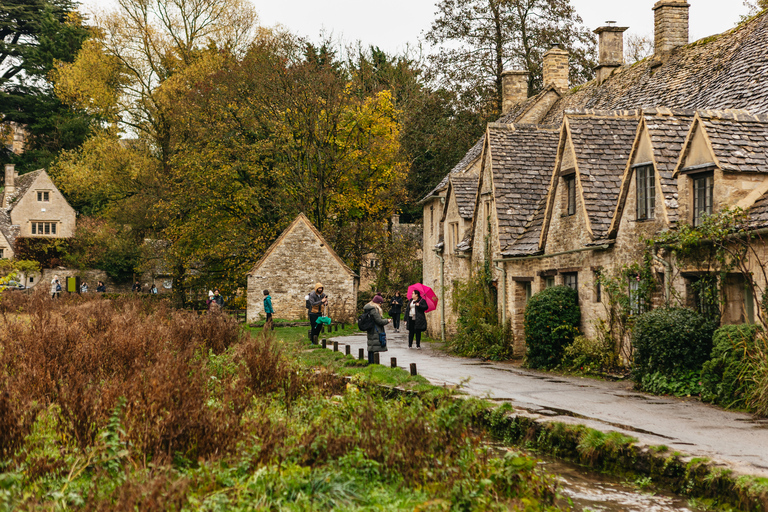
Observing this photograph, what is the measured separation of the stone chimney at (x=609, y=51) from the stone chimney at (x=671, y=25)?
120 inches

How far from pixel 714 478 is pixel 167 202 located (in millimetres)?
37652

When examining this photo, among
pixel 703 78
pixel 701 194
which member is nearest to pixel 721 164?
pixel 701 194

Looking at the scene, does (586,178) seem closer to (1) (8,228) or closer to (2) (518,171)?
(2) (518,171)

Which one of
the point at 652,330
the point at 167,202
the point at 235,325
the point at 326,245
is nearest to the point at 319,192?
the point at 326,245

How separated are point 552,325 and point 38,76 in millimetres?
58466

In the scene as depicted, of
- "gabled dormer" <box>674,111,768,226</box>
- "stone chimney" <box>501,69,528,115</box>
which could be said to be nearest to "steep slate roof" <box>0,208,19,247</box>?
"stone chimney" <box>501,69,528,115</box>

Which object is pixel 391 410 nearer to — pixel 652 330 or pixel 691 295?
pixel 652 330

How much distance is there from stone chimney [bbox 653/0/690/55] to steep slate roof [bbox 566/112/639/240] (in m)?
7.37

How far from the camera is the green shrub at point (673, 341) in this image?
13703 mm

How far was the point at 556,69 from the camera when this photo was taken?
34875mm

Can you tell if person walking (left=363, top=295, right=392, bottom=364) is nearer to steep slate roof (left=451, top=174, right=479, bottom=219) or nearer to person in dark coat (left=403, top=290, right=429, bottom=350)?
person in dark coat (left=403, top=290, right=429, bottom=350)

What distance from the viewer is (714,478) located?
8.21m

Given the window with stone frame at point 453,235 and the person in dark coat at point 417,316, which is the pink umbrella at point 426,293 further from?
the window with stone frame at point 453,235

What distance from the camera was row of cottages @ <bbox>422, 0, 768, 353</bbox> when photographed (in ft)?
48.0
